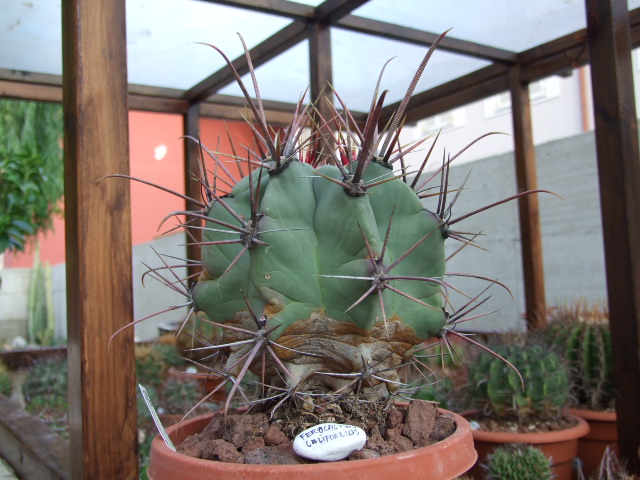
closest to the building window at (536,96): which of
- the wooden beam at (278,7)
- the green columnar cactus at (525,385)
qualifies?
the wooden beam at (278,7)

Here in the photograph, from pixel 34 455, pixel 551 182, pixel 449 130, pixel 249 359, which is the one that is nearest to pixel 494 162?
pixel 551 182

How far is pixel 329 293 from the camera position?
3.16 feet

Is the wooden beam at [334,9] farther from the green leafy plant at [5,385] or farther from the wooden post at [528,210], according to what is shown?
the green leafy plant at [5,385]

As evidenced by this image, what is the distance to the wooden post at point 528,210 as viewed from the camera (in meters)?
3.34

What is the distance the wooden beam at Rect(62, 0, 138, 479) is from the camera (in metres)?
1.39

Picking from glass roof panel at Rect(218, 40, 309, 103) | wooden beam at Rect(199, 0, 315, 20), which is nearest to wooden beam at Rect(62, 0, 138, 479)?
wooden beam at Rect(199, 0, 315, 20)

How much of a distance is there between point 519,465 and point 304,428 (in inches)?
44.2

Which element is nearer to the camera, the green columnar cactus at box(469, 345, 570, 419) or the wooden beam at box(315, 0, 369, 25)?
the green columnar cactus at box(469, 345, 570, 419)

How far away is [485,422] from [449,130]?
402 inches


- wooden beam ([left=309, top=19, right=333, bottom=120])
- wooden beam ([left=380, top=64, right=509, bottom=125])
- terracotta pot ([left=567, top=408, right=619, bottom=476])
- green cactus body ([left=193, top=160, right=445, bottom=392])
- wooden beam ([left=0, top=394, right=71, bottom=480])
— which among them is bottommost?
terracotta pot ([left=567, top=408, right=619, bottom=476])

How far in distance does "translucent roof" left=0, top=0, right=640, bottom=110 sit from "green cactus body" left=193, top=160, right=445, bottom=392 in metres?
1.59

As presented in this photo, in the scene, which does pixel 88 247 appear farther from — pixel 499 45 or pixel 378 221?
pixel 499 45

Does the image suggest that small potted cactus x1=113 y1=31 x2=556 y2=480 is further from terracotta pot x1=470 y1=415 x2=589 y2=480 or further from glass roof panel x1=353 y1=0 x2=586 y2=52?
glass roof panel x1=353 y1=0 x2=586 y2=52

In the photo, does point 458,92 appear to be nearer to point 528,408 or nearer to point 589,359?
point 589,359
